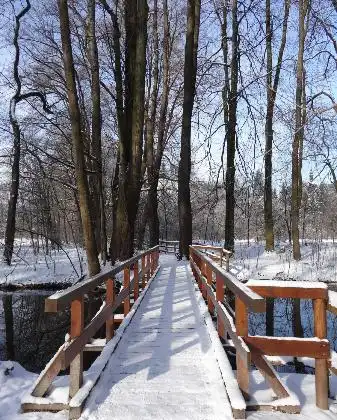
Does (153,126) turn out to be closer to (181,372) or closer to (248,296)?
(181,372)

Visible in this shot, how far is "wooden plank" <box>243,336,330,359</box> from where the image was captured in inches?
161

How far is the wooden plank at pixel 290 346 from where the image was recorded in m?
4.09

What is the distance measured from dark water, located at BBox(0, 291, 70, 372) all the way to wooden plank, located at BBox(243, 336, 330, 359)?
17.0 feet

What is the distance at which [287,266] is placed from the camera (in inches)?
765

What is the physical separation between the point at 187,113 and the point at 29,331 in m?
10.9

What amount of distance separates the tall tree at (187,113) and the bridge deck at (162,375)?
11096mm

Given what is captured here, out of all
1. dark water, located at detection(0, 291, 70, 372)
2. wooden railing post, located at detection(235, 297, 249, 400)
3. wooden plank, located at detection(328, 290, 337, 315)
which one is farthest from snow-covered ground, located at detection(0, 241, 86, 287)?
wooden plank, located at detection(328, 290, 337, 315)

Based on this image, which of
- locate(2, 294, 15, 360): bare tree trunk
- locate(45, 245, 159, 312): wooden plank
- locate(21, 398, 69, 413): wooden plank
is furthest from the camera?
locate(2, 294, 15, 360): bare tree trunk

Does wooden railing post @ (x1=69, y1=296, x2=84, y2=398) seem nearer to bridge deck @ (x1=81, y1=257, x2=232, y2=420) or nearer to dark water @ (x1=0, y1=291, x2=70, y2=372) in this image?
bridge deck @ (x1=81, y1=257, x2=232, y2=420)

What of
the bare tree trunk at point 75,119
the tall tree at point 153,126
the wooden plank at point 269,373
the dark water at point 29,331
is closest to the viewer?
the wooden plank at point 269,373

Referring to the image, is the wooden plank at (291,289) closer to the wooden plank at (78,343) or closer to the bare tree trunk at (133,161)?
the wooden plank at (78,343)

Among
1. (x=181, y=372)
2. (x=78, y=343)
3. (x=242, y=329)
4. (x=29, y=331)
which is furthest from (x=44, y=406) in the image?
(x=29, y=331)

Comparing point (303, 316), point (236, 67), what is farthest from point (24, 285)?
point (236, 67)

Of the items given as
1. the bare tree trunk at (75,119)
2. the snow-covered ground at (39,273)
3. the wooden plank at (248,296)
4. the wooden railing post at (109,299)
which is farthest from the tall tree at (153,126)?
the wooden plank at (248,296)
